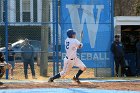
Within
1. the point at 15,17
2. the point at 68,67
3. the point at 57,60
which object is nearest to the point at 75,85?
the point at 68,67

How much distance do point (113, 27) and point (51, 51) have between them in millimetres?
2765

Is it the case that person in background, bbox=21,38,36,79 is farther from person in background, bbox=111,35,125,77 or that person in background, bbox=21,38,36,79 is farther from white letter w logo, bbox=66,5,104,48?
person in background, bbox=111,35,125,77

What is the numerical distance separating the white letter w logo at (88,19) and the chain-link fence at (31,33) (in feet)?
2.10

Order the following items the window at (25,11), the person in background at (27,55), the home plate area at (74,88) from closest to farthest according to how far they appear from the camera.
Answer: the home plate area at (74,88), the person in background at (27,55), the window at (25,11)

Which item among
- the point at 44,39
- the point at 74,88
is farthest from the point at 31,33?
the point at 74,88

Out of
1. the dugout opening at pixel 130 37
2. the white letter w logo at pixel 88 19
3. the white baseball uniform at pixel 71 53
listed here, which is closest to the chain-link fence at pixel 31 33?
the white letter w logo at pixel 88 19

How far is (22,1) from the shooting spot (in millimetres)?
19125

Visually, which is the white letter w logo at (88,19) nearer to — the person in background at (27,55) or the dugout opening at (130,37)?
the person in background at (27,55)

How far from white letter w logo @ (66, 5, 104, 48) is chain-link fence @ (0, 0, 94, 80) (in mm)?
640

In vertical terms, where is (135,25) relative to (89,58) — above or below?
above

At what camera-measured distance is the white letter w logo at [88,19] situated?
19.1 m

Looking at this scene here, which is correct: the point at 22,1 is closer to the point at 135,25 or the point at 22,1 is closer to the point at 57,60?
the point at 57,60

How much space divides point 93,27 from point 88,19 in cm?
39

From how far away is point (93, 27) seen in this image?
19.2 meters
